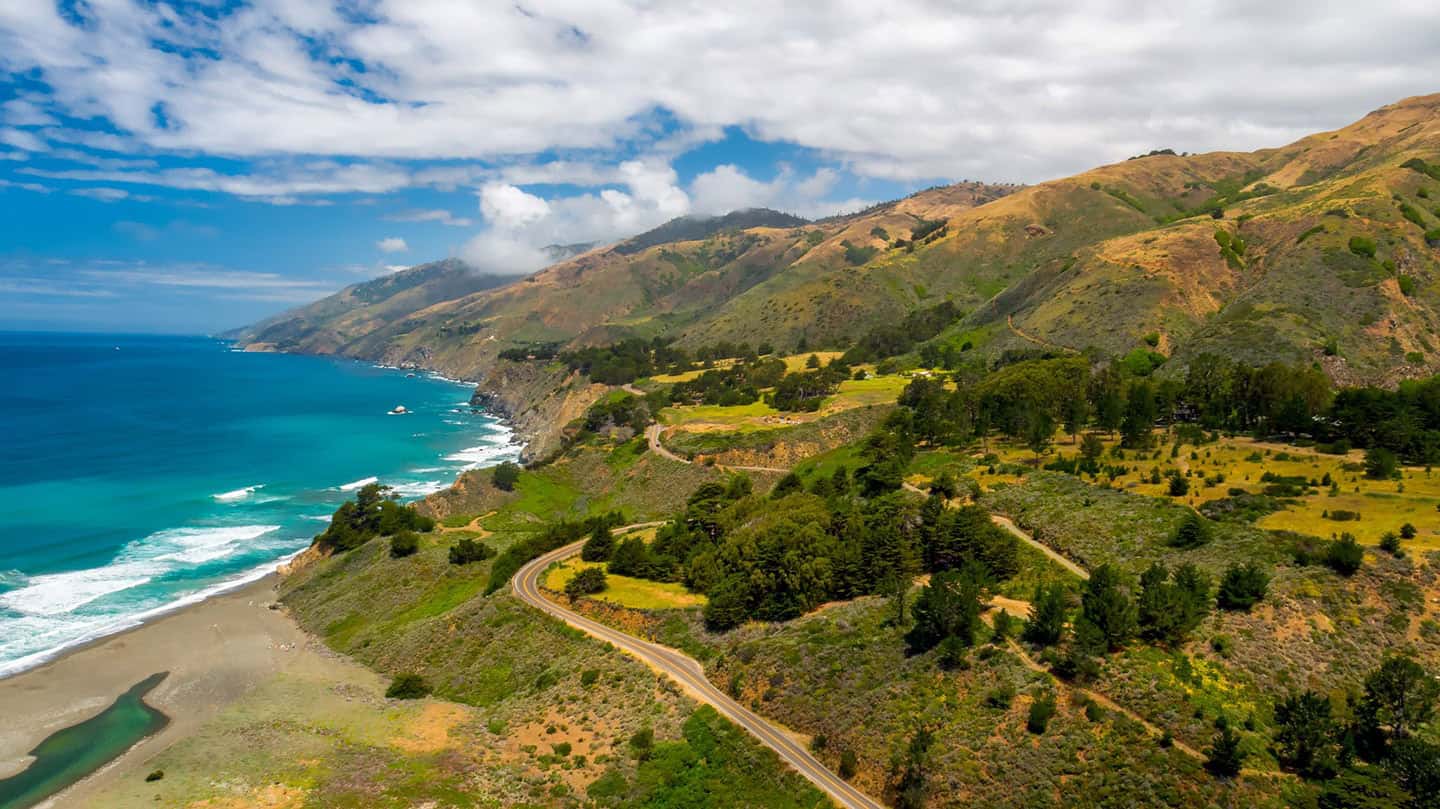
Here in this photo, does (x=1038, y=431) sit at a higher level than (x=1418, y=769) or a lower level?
higher

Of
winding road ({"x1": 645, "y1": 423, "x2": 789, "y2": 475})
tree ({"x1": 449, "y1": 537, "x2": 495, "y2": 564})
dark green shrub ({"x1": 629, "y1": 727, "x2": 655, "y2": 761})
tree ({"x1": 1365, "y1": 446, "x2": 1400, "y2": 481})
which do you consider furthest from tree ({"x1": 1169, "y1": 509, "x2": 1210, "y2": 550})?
tree ({"x1": 449, "y1": 537, "x2": 495, "y2": 564})

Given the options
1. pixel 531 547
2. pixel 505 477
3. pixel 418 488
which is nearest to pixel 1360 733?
pixel 531 547

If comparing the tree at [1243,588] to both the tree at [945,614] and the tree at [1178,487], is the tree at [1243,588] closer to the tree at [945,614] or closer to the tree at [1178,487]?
the tree at [945,614]

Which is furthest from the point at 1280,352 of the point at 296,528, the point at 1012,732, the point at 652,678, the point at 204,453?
the point at 204,453

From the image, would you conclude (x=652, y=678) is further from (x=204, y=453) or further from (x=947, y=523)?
(x=204, y=453)

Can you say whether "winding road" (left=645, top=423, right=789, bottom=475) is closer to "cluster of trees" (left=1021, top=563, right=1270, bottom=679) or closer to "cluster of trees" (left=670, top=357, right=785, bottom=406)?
"cluster of trees" (left=670, top=357, right=785, bottom=406)

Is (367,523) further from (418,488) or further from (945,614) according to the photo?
(945,614)

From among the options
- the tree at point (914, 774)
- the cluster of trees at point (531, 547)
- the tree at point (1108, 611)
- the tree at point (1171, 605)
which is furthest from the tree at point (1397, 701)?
the cluster of trees at point (531, 547)
